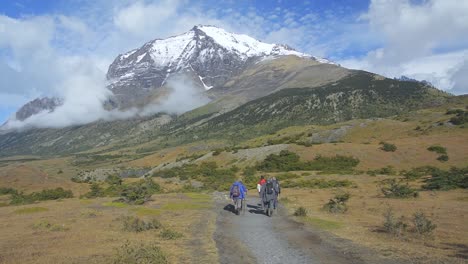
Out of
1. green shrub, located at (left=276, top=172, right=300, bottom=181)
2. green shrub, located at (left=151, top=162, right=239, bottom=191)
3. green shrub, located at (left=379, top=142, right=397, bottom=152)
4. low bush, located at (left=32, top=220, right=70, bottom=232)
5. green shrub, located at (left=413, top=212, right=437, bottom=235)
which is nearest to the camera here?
green shrub, located at (left=413, top=212, right=437, bottom=235)

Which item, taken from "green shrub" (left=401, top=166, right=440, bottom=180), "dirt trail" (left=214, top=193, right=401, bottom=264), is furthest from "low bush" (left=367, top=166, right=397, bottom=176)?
"dirt trail" (left=214, top=193, right=401, bottom=264)

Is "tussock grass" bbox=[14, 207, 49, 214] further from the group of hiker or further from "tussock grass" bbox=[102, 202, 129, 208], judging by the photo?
the group of hiker

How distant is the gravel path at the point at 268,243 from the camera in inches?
610

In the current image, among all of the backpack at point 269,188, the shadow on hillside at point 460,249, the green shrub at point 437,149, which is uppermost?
the green shrub at point 437,149

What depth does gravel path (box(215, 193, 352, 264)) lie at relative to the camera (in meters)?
15.5

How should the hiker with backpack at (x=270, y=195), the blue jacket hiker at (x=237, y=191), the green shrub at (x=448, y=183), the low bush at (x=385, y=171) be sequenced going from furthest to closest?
the low bush at (x=385, y=171) < the green shrub at (x=448, y=183) < the blue jacket hiker at (x=237, y=191) < the hiker with backpack at (x=270, y=195)

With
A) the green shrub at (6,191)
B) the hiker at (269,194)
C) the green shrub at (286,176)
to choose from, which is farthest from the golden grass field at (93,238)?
the green shrub at (286,176)

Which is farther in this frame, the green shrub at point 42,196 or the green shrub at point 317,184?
the green shrub at point 317,184

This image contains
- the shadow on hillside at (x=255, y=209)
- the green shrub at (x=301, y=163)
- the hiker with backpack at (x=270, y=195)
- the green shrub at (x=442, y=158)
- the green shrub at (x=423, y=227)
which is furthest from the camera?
the green shrub at (x=301, y=163)

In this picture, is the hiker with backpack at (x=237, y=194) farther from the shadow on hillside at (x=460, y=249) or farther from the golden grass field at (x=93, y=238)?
the shadow on hillside at (x=460, y=249)

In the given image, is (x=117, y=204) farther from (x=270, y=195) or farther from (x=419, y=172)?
(x=419, y=172)

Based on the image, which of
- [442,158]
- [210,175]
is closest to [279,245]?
[442,158]

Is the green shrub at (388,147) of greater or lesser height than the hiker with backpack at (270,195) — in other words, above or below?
above

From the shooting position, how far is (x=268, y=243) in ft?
60.6
